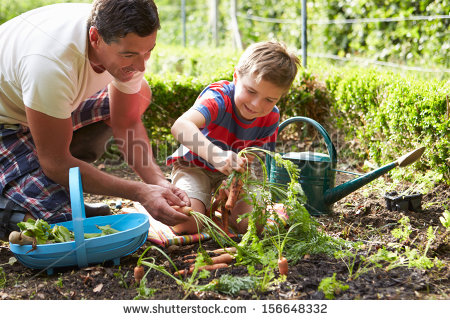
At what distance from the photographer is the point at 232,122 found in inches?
113

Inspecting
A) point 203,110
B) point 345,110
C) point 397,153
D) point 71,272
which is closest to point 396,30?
point 345,110

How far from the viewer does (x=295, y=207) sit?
2.20 meters

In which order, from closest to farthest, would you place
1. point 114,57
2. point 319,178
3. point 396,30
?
point 114,57, point 319,178, point 396,30

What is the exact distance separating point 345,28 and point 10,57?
596 cm

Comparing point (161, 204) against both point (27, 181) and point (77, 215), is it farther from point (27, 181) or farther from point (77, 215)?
point (27, 181)

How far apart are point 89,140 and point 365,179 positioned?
1.68 m

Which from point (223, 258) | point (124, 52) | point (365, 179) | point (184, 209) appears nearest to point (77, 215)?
point (184, 209)

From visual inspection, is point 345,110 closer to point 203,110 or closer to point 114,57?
point 203,110

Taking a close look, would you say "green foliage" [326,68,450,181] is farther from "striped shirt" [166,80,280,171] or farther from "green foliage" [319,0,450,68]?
"green foliage" [319,0,450,68]

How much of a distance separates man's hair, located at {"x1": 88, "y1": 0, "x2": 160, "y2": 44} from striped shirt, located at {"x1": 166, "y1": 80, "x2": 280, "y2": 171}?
0.58 meters

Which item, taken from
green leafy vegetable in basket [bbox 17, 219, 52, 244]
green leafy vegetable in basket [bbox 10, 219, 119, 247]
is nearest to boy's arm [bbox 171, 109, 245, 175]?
green leafy vegetable in basket [bbox 10, 219, 119, 247]

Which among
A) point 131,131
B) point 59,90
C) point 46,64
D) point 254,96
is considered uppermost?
point 46,64

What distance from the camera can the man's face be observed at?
2.21 m

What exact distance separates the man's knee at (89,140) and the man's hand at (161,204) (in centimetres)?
80
